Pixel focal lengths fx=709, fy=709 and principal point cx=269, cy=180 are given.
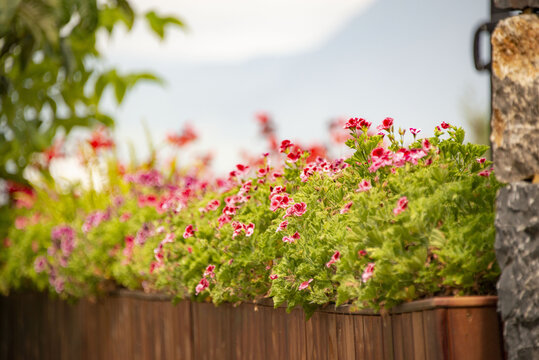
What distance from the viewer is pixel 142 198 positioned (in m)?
6.74

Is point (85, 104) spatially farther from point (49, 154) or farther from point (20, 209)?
point (20, 209)

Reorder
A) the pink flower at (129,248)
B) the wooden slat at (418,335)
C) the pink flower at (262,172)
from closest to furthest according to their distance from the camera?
1. the wooden slat at (418,335)
2. the pink flower at (262,172)
3. the pink flower at (129,248)

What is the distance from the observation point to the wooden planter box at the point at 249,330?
9.31 feet

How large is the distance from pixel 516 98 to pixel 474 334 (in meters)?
0.97

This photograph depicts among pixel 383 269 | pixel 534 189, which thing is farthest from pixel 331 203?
pixel 534 189

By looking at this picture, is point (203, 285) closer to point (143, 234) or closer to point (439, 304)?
point (143, 234)

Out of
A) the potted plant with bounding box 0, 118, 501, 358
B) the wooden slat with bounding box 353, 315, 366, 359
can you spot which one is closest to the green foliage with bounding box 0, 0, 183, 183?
the potted plant with bounding box 0, 118, 501, 358

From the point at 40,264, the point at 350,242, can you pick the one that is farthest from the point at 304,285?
the point at 40,264

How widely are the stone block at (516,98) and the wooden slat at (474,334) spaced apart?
1.83ft

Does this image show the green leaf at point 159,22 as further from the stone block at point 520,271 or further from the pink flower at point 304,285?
the stone block at point 520,271

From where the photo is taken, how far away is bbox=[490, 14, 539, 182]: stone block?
2.84 m

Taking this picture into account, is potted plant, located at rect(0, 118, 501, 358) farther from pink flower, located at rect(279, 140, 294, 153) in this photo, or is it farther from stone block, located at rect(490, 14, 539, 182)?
stone block, located at rect(490, 14, 539, 182)

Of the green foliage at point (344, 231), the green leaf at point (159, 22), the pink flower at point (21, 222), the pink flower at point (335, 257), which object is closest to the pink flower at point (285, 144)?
the green foliage at point (344, 231)

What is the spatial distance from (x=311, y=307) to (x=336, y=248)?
531 millimetres
